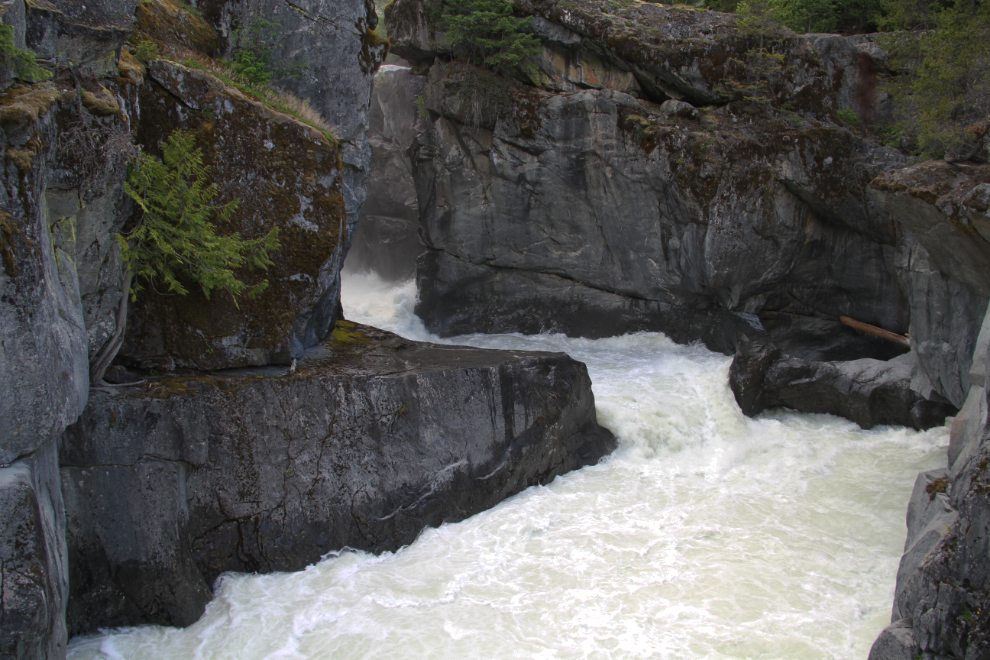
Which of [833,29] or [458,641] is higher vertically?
[833,29]

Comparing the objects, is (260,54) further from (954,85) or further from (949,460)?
(954,85)

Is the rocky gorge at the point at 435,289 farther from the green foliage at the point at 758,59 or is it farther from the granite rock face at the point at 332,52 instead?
the green foliage at the point at 758,59

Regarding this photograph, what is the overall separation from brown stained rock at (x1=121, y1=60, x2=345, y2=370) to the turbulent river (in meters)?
2.84

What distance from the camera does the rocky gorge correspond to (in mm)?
5828

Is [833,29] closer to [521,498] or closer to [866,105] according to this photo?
[866,105]

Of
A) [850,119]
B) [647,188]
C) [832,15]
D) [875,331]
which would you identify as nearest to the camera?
[875,331]

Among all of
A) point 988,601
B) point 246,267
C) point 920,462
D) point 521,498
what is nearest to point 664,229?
point 920,462

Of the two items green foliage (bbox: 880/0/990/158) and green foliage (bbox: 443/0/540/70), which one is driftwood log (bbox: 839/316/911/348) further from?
green foliage (bbox: 443/0/540/70)

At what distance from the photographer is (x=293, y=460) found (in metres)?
8.06

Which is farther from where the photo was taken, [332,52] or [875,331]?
[875,331]

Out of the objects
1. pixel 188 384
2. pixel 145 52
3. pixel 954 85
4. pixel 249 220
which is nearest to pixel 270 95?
pixel 145 52

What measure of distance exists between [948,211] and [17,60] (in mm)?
10505

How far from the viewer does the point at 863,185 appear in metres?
14.0

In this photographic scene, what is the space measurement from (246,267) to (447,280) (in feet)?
32.3
